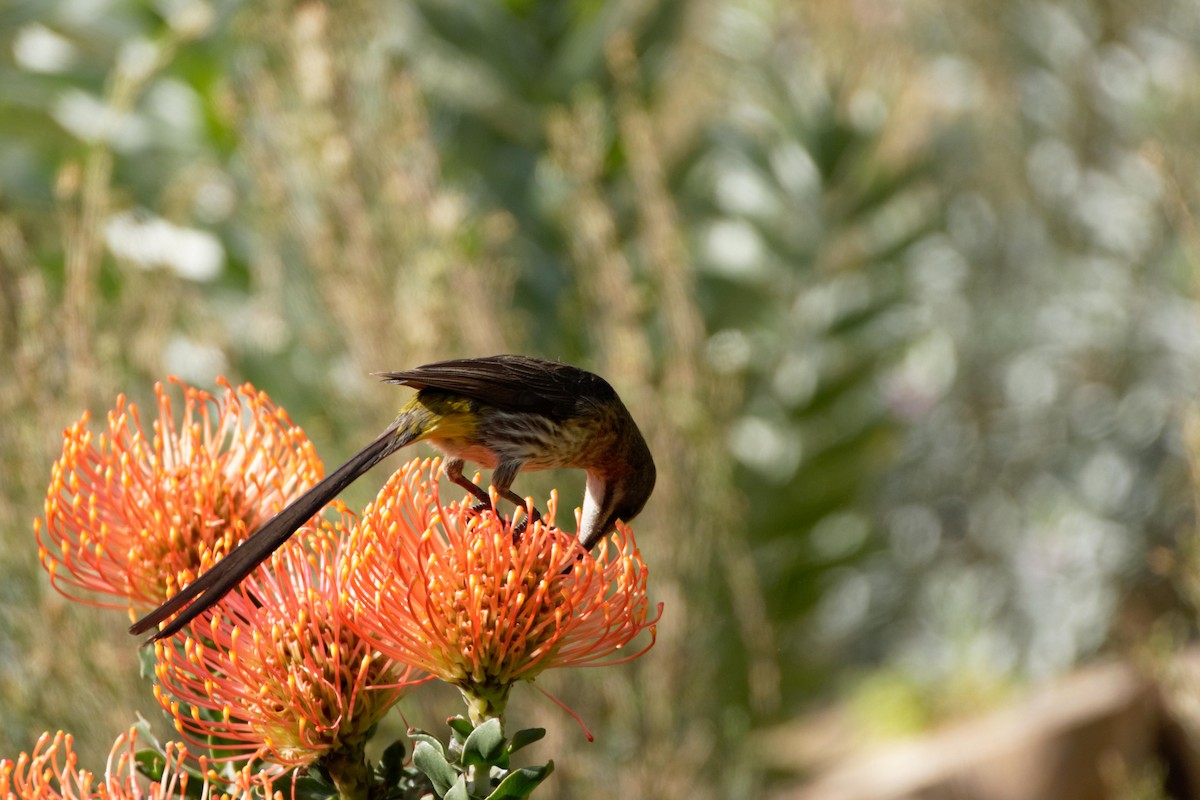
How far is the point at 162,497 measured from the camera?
1727 mm

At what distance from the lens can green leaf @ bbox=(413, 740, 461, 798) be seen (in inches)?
57.4

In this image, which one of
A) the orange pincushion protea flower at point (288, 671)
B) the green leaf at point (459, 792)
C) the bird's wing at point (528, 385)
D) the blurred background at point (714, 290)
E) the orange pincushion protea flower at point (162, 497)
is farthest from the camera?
the blurred background at point (714, 290)

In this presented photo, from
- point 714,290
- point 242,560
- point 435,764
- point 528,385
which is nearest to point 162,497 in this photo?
point 242,560

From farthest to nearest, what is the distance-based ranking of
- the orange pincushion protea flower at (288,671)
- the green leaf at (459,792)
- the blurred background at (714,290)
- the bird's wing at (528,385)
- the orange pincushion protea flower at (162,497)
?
the blurred background at (714,290)
the bird's wing at (528,385)
the orange pincushion protea flower at (162,497)
the orange pincushion protea flower at (288,671)
the green leaf at (459,792)

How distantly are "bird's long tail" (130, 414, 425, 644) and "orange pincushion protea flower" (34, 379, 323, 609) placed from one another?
0.13 m

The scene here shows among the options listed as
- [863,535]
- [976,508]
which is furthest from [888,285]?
[976,508]

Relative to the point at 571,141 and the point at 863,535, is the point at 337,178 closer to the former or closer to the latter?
the point at 571,141

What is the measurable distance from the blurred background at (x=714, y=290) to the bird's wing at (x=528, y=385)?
3.65 ft

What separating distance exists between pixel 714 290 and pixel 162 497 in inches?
157

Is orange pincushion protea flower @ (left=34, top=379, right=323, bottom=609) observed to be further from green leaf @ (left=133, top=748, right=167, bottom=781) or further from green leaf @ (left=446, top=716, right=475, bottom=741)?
green leaf @ (left=446, top=716, right=475, bottom=741)

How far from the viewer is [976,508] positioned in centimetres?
680

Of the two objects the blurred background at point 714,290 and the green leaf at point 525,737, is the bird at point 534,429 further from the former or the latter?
the blurred background at point 714,290

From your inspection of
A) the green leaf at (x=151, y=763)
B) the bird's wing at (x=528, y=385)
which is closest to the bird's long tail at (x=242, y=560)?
the green leaf at (x=151, y=763)

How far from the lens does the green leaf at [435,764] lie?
146 centimetres
